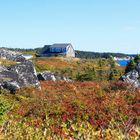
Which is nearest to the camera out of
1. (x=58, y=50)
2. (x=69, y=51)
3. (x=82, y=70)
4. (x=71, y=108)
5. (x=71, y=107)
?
(x=71, y=108)

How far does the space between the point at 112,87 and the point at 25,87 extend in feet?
26.2

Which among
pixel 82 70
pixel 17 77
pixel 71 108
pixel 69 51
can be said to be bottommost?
pixel 82 70

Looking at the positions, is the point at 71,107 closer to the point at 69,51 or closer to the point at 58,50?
the point at 69,51

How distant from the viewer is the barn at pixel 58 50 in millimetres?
138625

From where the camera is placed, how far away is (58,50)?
14238cm

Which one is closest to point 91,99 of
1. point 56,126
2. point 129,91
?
point 129,91

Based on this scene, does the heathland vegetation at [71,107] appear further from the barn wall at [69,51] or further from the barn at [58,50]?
the barn wall at [69,51]

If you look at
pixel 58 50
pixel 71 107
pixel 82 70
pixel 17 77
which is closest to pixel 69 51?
pixel 58 50

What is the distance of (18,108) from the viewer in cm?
2773

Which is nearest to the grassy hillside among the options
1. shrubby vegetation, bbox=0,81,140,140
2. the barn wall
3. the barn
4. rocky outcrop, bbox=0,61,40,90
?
rocky outcrop, bbox=0,61,40,90

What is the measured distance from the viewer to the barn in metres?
139

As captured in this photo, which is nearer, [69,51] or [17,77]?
[17,77]

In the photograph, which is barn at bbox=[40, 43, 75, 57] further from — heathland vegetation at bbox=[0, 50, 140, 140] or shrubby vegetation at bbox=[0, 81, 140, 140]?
shrubby vegetation at bbox=[0, 81, 140, 140]

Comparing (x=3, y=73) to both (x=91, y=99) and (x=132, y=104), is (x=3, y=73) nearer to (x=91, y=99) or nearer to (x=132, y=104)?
(x=91, y=99)
